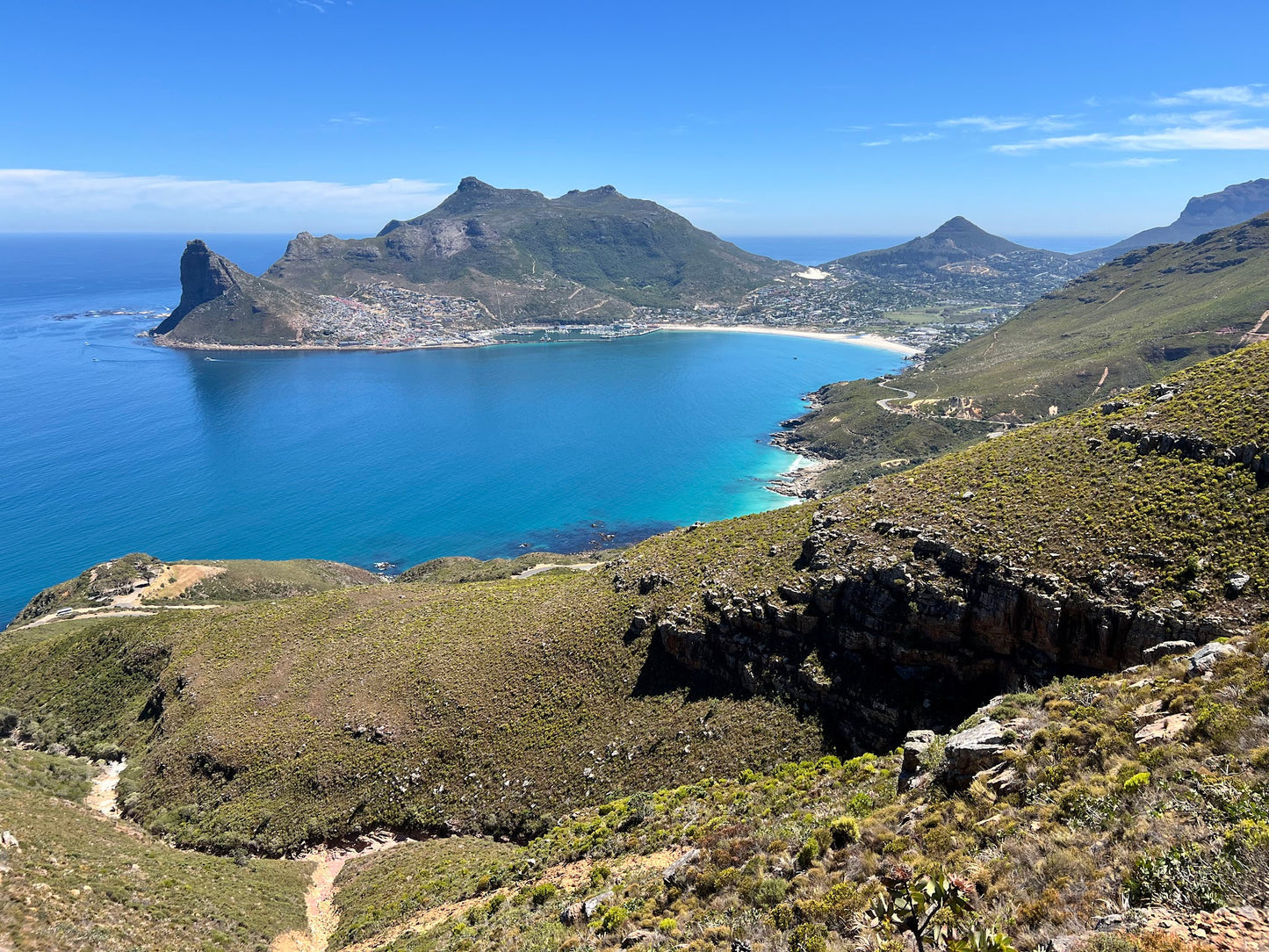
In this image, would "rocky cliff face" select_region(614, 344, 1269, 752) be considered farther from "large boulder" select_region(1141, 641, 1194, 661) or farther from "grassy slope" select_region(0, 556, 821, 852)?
"grassy slope" select_region(0, 556, 821, 852)

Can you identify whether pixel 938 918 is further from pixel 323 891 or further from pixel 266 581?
pixel 266 581

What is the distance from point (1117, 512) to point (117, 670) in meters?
68.7

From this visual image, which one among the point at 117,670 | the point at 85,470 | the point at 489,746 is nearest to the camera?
the point at 489,746

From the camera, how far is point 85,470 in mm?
125000

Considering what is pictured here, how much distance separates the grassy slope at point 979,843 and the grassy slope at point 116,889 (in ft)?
15.0

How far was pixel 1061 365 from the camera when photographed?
142250 mm

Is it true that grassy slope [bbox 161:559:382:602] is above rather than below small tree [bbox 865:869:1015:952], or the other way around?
below

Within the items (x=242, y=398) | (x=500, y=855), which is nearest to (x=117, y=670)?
(x=500, y=855)

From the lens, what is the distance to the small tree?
833cm

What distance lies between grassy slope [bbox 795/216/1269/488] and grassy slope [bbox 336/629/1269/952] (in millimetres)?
95662

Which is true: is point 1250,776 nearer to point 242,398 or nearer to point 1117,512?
point 1117,512

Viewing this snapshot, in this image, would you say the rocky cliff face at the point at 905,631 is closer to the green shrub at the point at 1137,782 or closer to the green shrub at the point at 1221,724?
the green shrub at the point at 1221,724

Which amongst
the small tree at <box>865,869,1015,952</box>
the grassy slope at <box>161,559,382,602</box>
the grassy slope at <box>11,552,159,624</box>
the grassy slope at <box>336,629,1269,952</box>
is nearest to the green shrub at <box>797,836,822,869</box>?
the grassy slope at <box>336,629,1269,952</box>

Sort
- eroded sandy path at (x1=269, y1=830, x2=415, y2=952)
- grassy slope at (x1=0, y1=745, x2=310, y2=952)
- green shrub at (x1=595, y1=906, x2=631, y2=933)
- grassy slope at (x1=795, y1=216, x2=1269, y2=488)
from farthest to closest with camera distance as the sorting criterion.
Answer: grassy slope at (x1=795, y1=216, x2=1269, y2=488), eroded sandy path at (x1=269, y1=830, x2=415, y2=952), grassy slope at (x1=0, y1=745, x2=310, y2=952), green shrub at (x1=595, y1=906, x2=631, y2=933)
